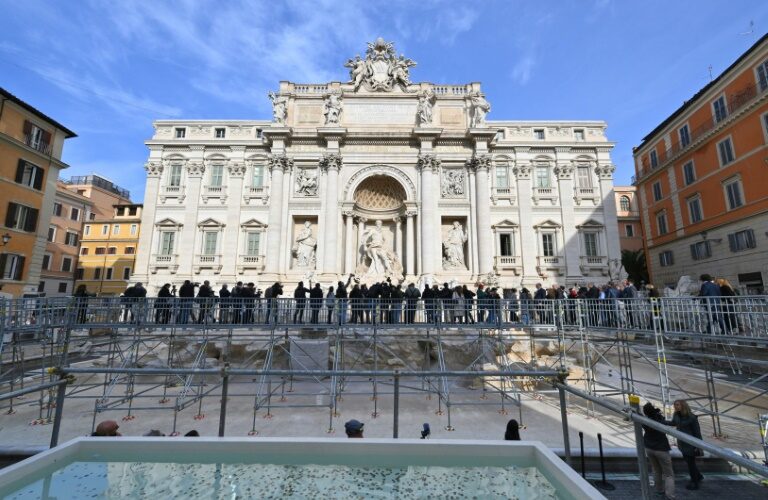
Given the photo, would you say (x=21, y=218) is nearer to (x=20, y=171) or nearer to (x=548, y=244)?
(x=20, y=171)

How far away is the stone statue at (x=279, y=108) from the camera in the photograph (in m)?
26.1

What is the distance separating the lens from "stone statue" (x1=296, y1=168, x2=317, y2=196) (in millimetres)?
25747

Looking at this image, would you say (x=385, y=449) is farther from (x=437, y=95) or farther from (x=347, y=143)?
(x=437, y=95)

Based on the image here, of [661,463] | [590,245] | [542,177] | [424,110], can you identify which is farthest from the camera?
[542,177]

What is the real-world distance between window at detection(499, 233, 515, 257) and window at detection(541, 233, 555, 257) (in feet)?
7.59

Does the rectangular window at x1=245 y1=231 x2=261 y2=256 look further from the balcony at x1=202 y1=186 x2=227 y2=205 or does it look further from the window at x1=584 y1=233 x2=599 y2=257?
the window at x1=584 y1=233 x2=599 y2=257

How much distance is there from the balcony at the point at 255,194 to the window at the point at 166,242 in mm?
5992

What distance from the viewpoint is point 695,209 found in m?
25.7

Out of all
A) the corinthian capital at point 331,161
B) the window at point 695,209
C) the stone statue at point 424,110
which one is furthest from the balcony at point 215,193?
the window at point 695,209

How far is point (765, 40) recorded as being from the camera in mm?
19828

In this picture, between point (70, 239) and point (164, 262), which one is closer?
point (164, 262)

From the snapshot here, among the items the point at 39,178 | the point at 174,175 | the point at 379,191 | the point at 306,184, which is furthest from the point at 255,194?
the point at 39,178

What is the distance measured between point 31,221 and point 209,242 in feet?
35.2

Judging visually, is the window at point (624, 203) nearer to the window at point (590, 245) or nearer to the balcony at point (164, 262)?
the window at point (590, 245)
